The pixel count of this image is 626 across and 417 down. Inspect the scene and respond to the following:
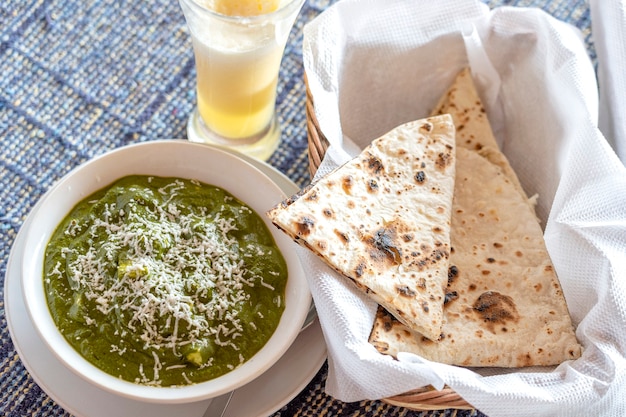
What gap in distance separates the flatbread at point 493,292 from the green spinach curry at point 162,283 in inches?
16.8

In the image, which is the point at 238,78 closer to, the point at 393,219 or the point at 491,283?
the point at 393,219

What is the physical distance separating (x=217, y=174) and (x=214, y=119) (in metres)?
0.37

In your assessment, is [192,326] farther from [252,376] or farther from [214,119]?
[214,119]

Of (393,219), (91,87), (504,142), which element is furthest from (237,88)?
(504,142)

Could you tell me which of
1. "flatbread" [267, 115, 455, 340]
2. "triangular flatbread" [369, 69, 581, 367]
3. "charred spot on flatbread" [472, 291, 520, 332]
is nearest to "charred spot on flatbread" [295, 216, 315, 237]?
"flatbread" [267, 115, 455, 340]

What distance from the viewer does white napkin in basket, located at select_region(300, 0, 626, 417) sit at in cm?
228

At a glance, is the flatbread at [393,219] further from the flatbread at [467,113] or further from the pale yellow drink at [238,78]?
the pale yellow drink at [238,78]

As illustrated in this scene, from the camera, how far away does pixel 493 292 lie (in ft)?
8.44

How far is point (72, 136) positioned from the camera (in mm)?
3117

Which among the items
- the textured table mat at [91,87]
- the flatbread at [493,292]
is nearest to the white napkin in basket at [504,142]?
the flatbread at [493,292]

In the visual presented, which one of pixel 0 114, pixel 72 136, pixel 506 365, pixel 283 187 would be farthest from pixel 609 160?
pixel 0 114

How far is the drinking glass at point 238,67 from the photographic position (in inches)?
106

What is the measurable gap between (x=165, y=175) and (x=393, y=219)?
83cm

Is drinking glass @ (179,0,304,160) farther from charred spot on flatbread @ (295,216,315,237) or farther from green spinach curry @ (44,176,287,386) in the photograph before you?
charred spot on flatbread @ (295,216,315,237)
